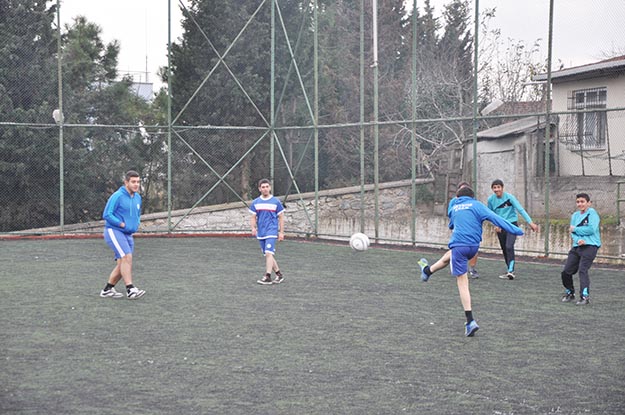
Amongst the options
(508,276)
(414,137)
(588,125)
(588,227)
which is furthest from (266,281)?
(588,125)

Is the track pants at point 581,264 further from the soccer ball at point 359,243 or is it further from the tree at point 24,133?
the tree at point 24,133

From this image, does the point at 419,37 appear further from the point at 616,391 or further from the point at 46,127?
the point at 616,391

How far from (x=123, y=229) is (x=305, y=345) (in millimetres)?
4083

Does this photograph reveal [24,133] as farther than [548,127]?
Yes

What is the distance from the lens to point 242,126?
24078 millimetres

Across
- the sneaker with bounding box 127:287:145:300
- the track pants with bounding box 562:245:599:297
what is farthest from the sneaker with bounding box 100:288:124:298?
the track pants with bounding box 562:245:599:297

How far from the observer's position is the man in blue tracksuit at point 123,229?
38.1ft

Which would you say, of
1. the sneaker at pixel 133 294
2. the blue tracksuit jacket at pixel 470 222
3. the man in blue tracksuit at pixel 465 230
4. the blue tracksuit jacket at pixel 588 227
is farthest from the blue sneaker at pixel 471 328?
the sneaker at pixel 133 294

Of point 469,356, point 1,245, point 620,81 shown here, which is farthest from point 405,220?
point 469,356

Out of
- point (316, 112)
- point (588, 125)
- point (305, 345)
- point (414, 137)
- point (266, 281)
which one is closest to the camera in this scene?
point (305, 345)

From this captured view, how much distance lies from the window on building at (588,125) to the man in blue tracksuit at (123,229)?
351 inches

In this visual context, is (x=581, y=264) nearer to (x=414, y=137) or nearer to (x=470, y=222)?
(x=470, y=222)

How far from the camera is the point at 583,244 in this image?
1159 cm

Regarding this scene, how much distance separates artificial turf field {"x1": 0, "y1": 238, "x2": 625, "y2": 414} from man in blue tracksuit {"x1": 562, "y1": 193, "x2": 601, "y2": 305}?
32cm
